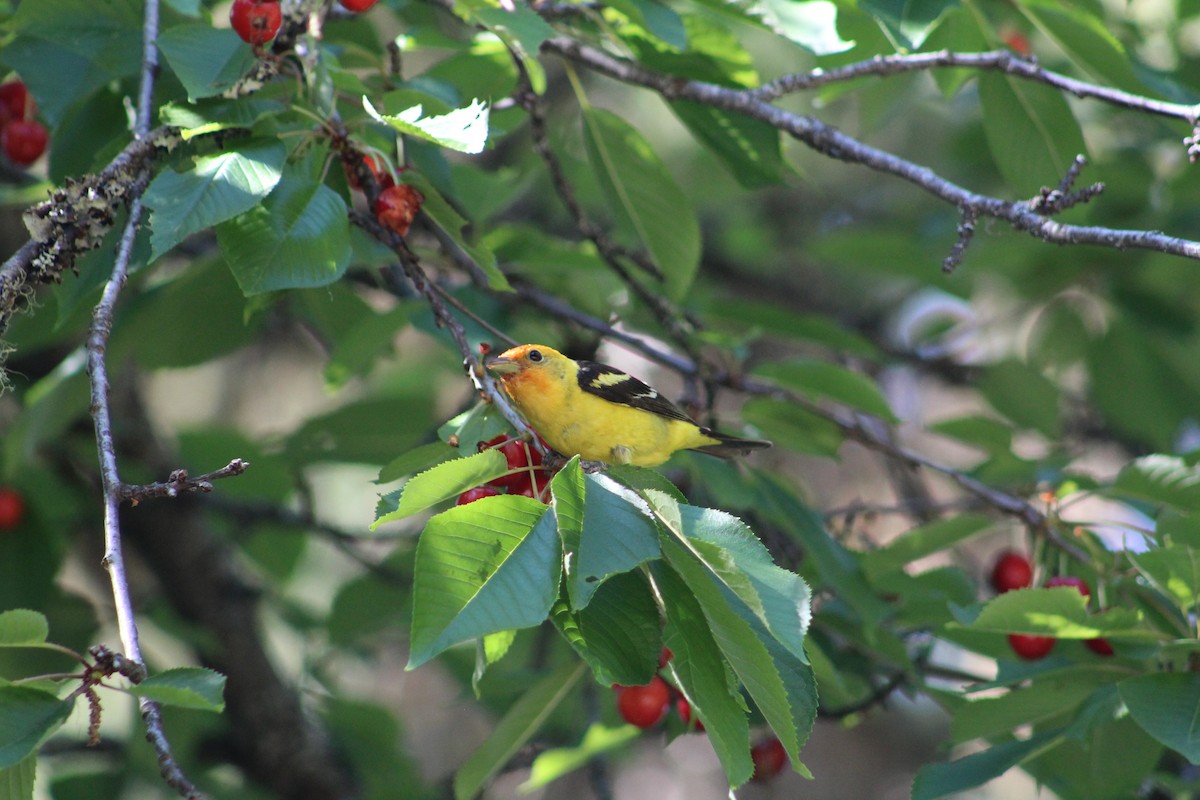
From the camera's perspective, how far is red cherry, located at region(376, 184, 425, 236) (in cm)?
284

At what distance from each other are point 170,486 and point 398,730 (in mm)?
4381

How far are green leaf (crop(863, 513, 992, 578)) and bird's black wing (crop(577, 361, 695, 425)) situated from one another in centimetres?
92

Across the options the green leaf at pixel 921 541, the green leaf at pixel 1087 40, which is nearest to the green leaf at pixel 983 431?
the green leaf at pixel 921 541

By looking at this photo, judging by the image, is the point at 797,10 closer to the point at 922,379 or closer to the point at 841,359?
the point at 841,359

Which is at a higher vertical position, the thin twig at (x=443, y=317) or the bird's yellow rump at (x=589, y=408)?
the thin twig at (x=443, y=317)

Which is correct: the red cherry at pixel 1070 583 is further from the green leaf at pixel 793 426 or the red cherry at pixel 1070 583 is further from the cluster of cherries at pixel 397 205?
the cluster of cherries at pixel 397 205

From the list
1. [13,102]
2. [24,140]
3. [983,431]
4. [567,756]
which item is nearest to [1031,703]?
[983,431]

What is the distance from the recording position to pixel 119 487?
2.06 meters

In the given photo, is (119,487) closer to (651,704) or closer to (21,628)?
(21,628)

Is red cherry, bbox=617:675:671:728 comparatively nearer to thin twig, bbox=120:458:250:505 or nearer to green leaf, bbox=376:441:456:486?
green leaf, bbox=376:441:456:486

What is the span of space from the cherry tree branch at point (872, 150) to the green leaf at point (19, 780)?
8.55 feet

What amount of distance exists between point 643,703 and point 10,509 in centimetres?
318

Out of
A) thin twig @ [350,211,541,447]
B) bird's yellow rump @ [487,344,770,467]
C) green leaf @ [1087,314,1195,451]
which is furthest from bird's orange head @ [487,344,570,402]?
green leaf @ [1087,314,1195,451]

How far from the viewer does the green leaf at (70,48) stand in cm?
319
